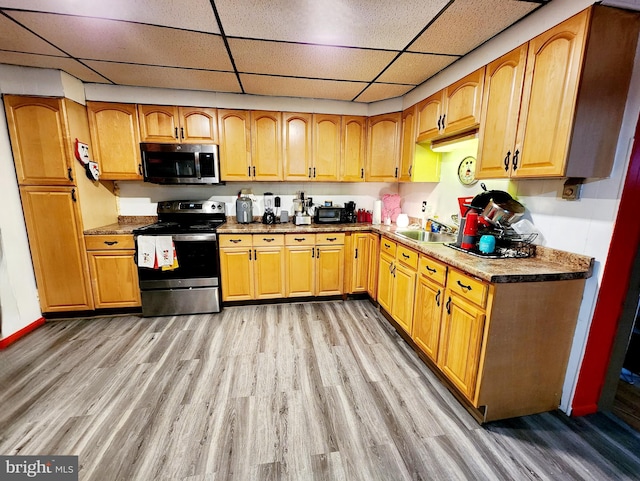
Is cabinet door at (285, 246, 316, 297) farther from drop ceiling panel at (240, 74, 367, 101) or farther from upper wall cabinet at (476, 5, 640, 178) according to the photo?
upper wall cabinet at (476, 5, 640, 178)

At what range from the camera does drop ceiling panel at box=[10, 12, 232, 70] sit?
172cm

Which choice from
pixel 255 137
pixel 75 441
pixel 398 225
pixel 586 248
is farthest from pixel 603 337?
pixel 255 137

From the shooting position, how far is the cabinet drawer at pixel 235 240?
116 inches

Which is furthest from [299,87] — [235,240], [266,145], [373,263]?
[373,263]

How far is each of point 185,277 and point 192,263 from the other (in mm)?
166

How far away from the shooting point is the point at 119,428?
1.59 meters

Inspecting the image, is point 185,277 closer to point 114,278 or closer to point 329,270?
point 114,278

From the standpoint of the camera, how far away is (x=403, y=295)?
248cm

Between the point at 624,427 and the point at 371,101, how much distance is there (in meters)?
3.47

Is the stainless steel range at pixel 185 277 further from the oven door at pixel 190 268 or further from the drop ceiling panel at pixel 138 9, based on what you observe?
the drop ceiling panel at pixel 138 9

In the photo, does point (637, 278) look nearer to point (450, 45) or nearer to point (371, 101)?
point (450, 45)

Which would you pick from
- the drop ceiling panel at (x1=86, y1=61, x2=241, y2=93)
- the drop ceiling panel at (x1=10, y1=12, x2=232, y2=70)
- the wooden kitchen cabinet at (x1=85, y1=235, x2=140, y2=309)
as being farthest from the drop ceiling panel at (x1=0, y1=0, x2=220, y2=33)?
the wooden kitchen cabinet at (x1=85, y1=235, x2=140, y2=309)

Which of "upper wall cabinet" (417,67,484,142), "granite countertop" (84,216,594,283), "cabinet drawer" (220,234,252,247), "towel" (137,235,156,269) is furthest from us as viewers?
"cabinet drawer" (220,234,252,247)

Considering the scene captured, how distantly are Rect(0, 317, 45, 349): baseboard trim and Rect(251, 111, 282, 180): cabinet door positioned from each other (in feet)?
8.58
